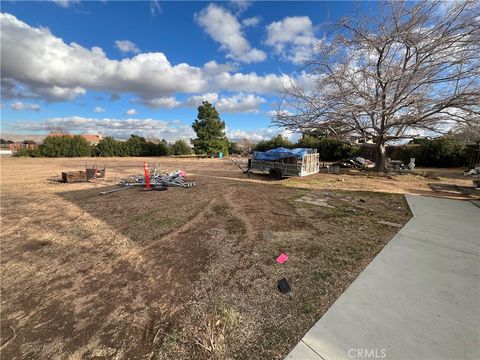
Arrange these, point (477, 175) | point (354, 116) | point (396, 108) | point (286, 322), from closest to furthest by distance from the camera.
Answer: point (286, 322) → point (396, 108) → point (354, 116) → point (477, 175)

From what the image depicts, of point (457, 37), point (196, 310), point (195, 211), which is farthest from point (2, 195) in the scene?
point (457, 37)

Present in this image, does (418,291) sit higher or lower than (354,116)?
lower

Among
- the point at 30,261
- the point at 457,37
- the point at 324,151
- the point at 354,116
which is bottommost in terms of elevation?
the point at 30,261

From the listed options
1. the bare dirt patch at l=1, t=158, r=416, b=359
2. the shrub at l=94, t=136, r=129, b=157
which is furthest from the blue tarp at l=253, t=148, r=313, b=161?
the shrub at l=94, t=136, r=129, b=157

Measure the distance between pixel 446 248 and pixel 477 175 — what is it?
14.7 meters

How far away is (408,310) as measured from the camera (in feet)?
7.93

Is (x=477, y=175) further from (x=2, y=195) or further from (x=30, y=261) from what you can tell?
(x=2, y=195)

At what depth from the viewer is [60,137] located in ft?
104

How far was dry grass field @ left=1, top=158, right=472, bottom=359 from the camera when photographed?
2.25m

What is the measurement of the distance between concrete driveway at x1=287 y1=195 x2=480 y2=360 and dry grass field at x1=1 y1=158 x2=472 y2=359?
0.22 m

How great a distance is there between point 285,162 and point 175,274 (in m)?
11.0

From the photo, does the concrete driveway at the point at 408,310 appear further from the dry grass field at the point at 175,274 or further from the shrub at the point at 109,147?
the shrub at the point at 109,147
